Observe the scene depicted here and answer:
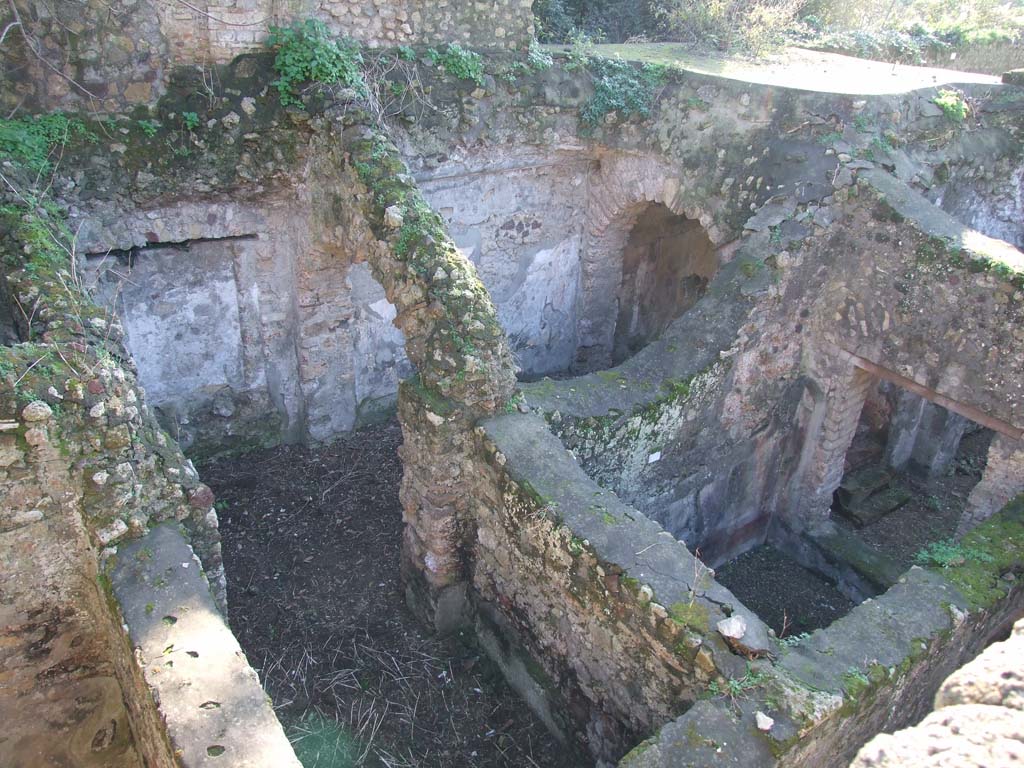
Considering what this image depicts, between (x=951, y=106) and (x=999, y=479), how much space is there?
3490mm

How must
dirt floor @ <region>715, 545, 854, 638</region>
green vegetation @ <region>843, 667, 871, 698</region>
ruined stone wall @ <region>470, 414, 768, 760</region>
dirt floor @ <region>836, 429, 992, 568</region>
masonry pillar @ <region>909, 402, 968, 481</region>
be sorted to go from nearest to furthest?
green vegetation @ <region>843, 667, 871, 698</region> → ruined stone wall @ <region>470, 414, 768, 760</region> → dirt floor @ <region>715, 545, 854, 638</region> → dirt floor @ <region>836, 429, 992, 568</region> → masonry pillar @ <region>909, 402, 968, 481</region>

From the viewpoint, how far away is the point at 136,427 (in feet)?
13.1

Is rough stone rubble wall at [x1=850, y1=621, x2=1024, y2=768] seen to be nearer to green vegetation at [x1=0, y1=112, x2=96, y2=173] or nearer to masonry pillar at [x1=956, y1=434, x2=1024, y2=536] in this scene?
masonry pillar at [x1=956, y1=434, x2=1024, y2=536]

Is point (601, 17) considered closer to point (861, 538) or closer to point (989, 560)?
point (861, 538)

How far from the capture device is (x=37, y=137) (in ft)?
17.8

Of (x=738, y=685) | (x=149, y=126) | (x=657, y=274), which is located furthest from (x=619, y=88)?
(x=738, y=685)

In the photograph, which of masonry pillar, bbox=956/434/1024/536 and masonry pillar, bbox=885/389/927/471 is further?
masonry pillar, bbox=885/389/927/471

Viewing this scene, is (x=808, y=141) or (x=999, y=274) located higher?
(x=808, y=141)

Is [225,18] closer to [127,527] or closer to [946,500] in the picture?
[127,527]

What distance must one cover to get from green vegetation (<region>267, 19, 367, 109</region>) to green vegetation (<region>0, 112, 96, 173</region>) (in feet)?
4.61

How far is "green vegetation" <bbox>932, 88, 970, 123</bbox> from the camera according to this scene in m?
7.23

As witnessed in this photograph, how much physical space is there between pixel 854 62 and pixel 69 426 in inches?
347

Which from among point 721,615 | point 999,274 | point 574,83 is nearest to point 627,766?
point 721,615

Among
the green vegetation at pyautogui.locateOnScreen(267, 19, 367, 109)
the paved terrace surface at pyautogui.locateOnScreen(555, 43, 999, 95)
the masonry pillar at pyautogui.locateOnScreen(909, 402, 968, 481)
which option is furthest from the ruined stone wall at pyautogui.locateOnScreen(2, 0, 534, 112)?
the masonry pillar at pyautogui.locateOnScreen(909, 402, 968, 481)
